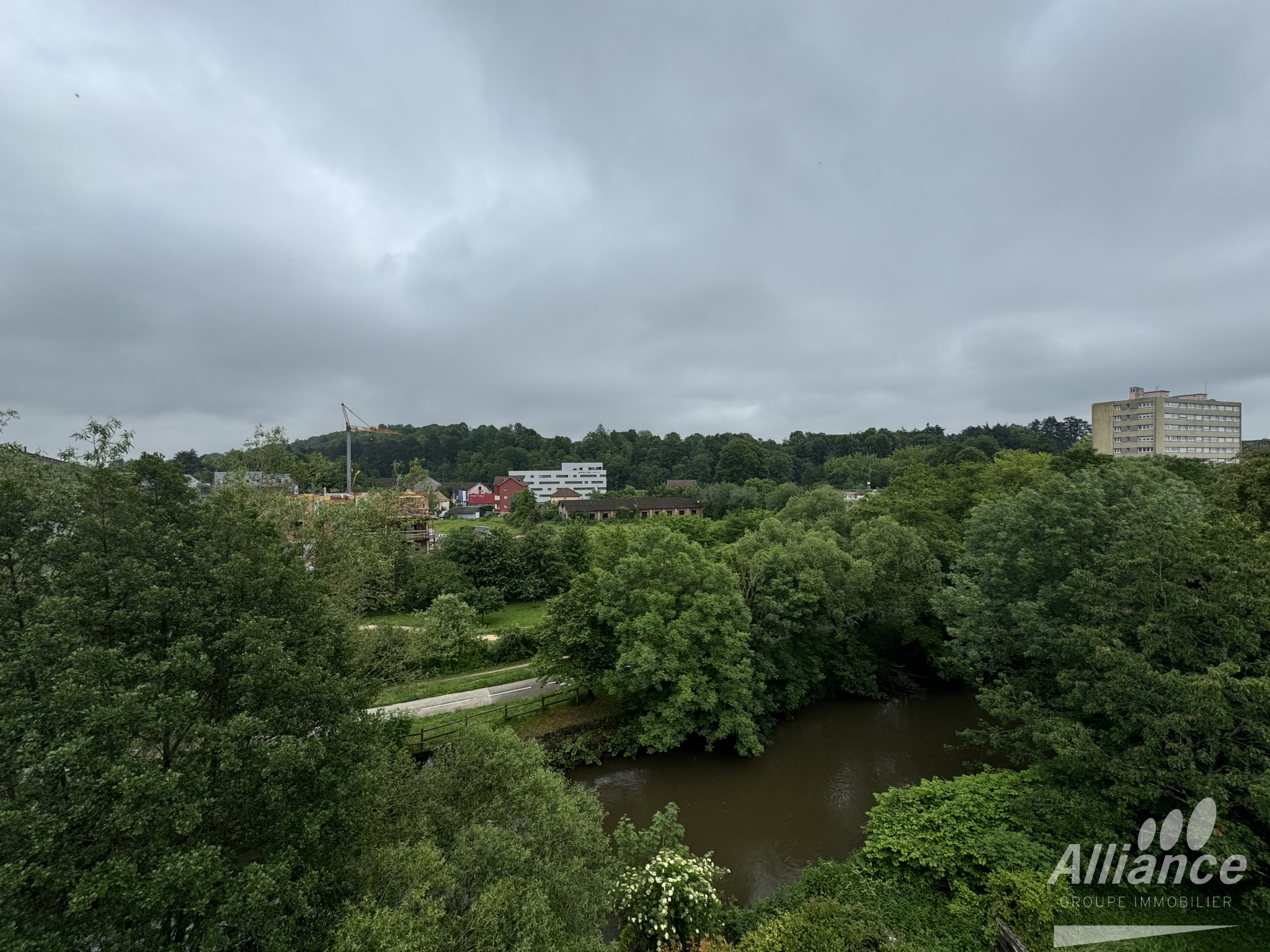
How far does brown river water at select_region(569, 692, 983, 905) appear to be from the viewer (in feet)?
41.9

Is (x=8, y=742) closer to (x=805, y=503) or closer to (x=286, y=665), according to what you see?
(x=286, y=665)

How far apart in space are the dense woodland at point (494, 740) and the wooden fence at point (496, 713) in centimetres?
186

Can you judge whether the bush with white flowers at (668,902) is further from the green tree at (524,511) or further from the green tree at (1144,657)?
the green tree at (524,511)

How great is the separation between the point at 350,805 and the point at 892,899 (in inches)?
392

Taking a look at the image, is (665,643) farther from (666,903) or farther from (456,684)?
(456,684)

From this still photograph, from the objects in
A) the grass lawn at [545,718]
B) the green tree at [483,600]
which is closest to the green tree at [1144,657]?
the grass lawn at [545,718]

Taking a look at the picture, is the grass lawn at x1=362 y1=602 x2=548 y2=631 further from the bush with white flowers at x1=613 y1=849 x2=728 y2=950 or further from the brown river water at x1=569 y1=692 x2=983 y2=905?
the bush with white flowers at x1=613 y1=849 x2=728 y2=950

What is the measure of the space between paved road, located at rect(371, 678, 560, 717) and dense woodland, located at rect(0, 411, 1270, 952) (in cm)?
277

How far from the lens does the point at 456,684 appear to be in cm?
1988

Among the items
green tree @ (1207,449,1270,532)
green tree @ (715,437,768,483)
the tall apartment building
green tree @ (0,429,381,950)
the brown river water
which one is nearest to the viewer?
green tree @ (0,429,381,950)

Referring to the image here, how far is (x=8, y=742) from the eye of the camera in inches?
218

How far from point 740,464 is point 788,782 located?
83.6 metres

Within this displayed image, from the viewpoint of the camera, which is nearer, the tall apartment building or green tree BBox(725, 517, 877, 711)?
green tree BBox(725, 517, 877, 711)

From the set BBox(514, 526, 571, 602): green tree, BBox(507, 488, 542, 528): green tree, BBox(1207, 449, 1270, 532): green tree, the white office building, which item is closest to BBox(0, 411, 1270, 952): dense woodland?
BBox(1207, 449, 1270, 532): green tree
